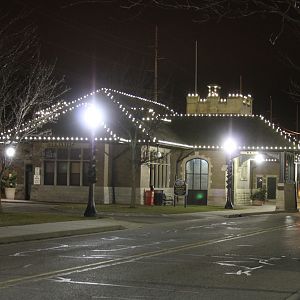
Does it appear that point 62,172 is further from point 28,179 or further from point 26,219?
point 26,219

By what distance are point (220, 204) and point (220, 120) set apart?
6.68 m

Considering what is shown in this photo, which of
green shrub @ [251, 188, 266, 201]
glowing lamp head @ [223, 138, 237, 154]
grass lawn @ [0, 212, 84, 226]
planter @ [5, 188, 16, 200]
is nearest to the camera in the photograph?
grass lawn @ [0, 212, 84, 226]

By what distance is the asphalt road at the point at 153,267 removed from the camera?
1062 centimetres

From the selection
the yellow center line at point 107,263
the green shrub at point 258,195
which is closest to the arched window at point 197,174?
the green shrub at point 258,195

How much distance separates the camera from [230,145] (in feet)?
137

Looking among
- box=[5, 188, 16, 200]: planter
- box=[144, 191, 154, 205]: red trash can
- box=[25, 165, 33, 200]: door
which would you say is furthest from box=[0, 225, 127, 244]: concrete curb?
box=[5, 188, 16, 200]: planter

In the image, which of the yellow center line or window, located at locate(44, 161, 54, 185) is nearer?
the yellow center line

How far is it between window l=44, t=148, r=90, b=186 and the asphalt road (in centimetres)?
1855

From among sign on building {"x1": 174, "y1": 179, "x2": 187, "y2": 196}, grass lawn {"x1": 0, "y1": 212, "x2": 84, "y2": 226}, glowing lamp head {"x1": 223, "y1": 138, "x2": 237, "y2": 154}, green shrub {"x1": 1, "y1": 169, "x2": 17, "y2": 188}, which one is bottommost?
grass lawn {"x1": 0, "y1": 212, "x2": 84, "y2": 226}

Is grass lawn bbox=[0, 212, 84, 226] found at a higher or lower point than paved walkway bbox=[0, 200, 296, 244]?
higher

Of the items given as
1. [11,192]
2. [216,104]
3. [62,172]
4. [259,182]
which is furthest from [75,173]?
[259,182]

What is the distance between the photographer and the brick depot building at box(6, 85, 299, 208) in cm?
3959

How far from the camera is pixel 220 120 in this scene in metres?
48.6

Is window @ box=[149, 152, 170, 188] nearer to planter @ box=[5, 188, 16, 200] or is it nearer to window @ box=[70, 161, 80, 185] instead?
window @ box=[70, 161, 80, 185]
